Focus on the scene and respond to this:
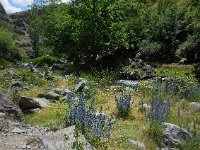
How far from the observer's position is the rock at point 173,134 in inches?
369

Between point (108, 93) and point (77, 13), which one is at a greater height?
point (77, 13)

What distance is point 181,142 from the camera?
9180mm

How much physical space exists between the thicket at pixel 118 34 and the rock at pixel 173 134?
15220mm

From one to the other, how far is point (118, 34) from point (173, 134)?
18681 mm

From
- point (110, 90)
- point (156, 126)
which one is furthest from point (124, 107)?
point (110, 90)

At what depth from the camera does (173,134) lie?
950 centimetres

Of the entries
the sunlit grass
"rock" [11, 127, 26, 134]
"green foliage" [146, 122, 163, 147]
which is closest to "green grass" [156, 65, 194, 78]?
the sunlit grass

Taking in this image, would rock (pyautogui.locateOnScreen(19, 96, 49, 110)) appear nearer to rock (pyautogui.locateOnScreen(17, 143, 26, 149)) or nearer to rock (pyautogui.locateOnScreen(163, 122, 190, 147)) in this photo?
rock (pyautogui.locateOnScreen(17, 143, 26, 149))

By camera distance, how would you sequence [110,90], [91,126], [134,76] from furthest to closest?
[134,76] → [110,90] → [91,126]

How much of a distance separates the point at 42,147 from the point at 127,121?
352cm

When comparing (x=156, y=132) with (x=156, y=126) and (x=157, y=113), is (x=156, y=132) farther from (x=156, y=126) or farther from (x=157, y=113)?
(x=157, y=113)

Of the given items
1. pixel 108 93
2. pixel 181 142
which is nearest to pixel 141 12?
pixel 108 93

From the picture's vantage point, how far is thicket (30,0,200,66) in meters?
27.5

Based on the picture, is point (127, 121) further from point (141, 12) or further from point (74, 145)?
point (141, 12)
